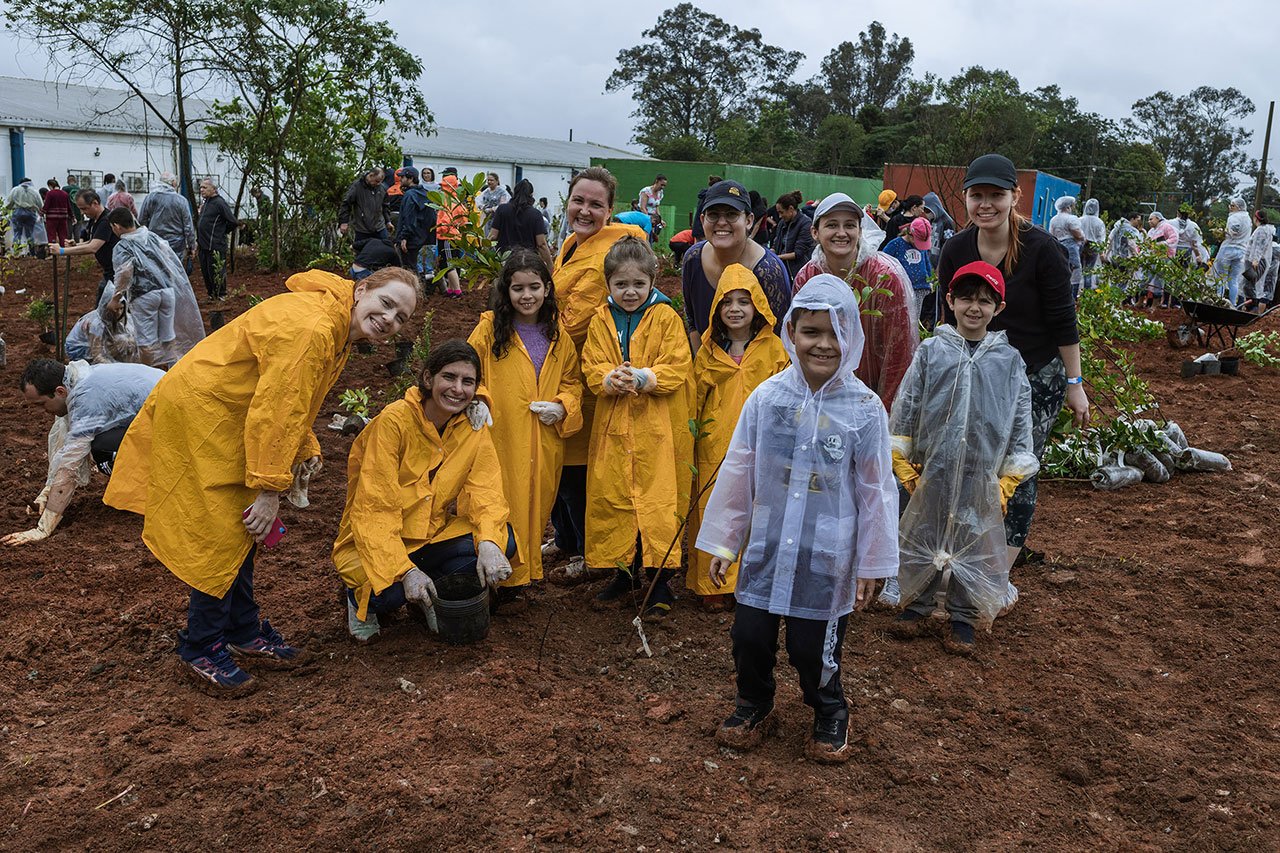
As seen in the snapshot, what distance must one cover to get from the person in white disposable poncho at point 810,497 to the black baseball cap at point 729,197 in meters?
1.28

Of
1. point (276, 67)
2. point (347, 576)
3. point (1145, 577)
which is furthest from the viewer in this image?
point (276, 67)

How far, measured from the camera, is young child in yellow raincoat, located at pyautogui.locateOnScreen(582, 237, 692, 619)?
4121mm

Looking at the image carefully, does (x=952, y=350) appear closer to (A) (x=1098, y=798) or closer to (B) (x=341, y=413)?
(A) (x=1098, y=798)

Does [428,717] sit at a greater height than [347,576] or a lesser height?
lesser

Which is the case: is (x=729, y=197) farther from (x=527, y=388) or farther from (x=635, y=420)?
(x=527, y=388)

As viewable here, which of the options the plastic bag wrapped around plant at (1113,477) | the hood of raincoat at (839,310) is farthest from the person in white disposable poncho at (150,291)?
the plastic bag wrapped around plant at (1113,477)

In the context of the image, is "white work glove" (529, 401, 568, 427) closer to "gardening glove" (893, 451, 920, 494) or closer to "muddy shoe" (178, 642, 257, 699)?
"gardening glove" (893, 451, 920, 494)

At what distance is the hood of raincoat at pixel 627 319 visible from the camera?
4180mm

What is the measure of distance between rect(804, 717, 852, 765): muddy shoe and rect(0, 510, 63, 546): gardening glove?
4002 millimetres

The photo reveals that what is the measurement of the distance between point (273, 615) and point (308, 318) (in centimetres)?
157

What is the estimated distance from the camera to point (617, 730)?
3314mm

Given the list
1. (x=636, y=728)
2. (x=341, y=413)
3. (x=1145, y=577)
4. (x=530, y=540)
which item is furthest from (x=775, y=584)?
(x=341, y=413)

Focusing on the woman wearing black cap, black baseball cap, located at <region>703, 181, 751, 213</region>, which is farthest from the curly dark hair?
the woman wearing black cap

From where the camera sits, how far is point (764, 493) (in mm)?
3016
